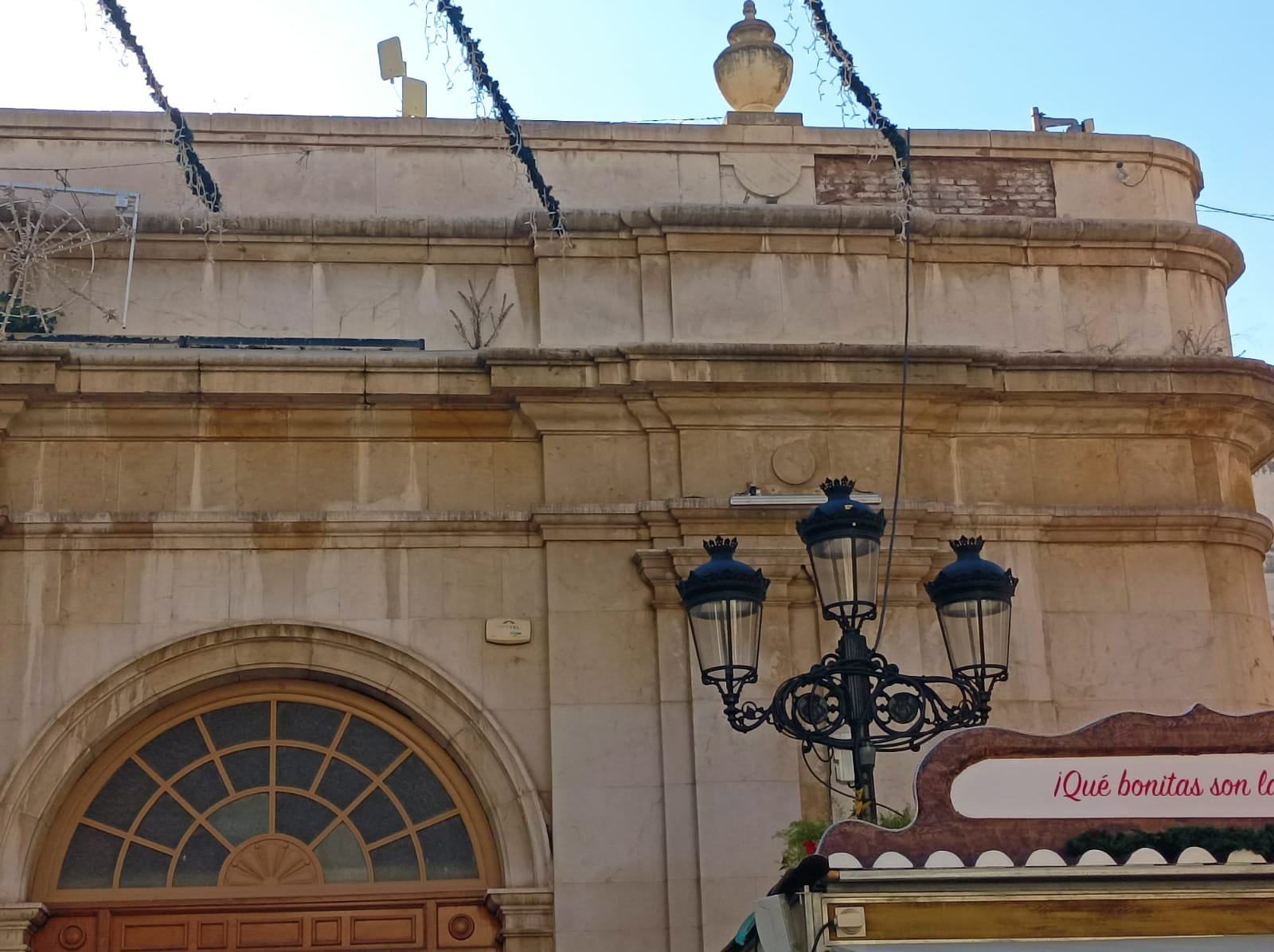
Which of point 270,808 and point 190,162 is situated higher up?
point 190,162

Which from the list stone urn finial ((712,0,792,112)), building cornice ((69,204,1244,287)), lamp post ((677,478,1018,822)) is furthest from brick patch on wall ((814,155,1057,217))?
lamp post ((677,478,1018,822))

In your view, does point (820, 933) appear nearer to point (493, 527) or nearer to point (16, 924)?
point (493, 527)

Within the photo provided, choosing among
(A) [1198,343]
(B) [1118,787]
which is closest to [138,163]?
(A) [1198,343]

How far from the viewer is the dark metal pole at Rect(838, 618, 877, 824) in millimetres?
8836

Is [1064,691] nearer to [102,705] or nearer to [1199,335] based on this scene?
[1199,335]

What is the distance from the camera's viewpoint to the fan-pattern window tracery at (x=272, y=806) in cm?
1180

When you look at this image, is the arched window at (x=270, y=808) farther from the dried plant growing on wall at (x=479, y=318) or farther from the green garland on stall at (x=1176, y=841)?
the green garland on stall at (x=1176, y=841)

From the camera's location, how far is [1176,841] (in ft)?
25.9

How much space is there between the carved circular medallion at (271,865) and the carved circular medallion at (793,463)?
3.91m

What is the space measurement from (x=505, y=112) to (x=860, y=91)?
2464mm

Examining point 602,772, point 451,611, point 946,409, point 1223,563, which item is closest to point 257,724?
point 451,611

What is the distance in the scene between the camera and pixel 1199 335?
13617 mm

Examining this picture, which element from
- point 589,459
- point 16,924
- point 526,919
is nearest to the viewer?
Result: point 16,924

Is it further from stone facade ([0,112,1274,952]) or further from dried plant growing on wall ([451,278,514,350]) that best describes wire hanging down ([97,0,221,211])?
dried plant growing on wall ([451,278,514,350])
